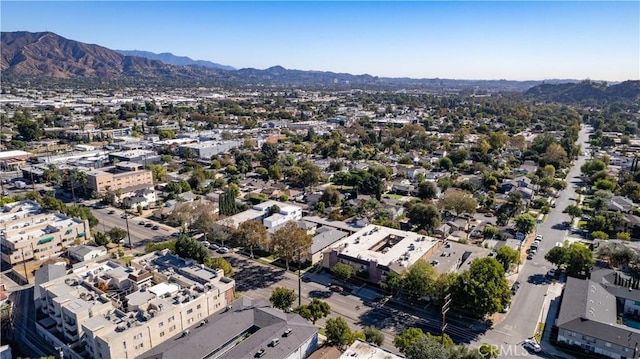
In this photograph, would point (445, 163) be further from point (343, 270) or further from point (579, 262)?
point (343, 270)

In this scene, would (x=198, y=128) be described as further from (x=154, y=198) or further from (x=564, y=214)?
(x=564, y=214)

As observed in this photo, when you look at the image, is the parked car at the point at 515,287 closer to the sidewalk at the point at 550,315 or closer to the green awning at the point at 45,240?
the sidewalk at the point at 550,315

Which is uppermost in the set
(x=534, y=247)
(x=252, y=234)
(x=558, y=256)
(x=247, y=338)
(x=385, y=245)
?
(x=252, y=234)

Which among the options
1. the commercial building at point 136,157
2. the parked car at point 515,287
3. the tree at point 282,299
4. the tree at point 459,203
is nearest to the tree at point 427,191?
the tree at point 459,203

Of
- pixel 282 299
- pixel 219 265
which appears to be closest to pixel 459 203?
pixel 282 299

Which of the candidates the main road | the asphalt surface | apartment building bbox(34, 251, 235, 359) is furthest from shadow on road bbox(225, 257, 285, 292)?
the main road

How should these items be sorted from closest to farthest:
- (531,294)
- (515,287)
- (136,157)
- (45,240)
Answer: (531,294) < (515,287) < (45,240) < (136,157)
